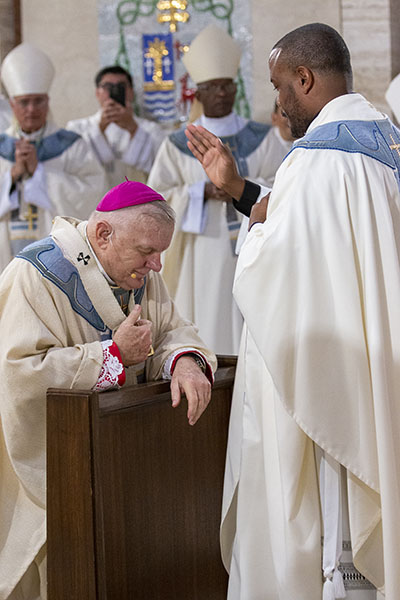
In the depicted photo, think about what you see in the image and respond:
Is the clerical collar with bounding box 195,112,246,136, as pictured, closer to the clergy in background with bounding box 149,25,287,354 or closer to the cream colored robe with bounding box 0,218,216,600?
the clergy in background with bounding box 149,25,287,354

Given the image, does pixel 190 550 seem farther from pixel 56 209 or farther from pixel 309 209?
pixel 56 209

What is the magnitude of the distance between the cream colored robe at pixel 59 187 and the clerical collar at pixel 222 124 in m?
1.00

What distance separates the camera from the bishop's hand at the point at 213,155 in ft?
11.2

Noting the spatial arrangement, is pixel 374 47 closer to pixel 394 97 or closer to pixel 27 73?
pixel 394 97

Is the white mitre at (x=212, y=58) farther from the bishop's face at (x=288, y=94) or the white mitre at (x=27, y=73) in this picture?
the bishop's face at (x=288, y=94)

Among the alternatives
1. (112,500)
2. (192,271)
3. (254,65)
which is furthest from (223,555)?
(254,65)

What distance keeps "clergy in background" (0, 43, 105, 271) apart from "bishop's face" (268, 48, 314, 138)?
397 cm

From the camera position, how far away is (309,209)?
2795 mm

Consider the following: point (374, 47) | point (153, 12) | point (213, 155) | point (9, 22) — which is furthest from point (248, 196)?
point (9, 22)

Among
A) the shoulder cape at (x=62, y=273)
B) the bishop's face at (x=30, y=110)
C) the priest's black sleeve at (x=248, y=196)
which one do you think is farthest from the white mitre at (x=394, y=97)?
the shoulder cape at (x=62, y=273)

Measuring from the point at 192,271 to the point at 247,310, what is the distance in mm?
3695

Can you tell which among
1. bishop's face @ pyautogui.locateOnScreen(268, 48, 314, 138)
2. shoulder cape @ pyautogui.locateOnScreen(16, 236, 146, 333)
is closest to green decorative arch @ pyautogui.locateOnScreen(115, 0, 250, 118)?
bishop's face @ pyautogui.locateOnScreen(268, 48, 314, 138)

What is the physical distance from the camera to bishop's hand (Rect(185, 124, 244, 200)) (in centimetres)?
342

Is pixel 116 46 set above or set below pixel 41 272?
above
